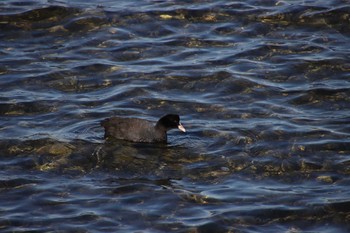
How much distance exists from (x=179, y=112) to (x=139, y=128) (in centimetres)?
147

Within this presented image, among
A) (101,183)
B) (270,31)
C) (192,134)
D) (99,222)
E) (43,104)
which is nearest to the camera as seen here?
(99,222)

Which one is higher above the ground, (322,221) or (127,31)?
(127,31)

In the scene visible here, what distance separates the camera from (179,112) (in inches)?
691

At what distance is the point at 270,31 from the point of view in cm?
2112

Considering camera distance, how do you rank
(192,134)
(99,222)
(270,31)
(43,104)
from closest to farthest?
(99,222)
(192,134)
(43,104)
(270,31)

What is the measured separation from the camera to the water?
44.9ft

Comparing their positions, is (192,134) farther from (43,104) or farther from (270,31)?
(270,31)

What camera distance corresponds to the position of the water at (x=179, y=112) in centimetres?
1370

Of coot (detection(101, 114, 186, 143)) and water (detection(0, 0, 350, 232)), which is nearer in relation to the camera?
water (detection(0, 0, 350, 232))

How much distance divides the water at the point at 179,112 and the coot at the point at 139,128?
0.81ft

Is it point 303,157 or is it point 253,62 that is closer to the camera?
point 303,157

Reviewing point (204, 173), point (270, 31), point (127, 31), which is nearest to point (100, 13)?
point (127, 31)

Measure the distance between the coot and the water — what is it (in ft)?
0.81

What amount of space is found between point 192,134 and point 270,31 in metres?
5.46
